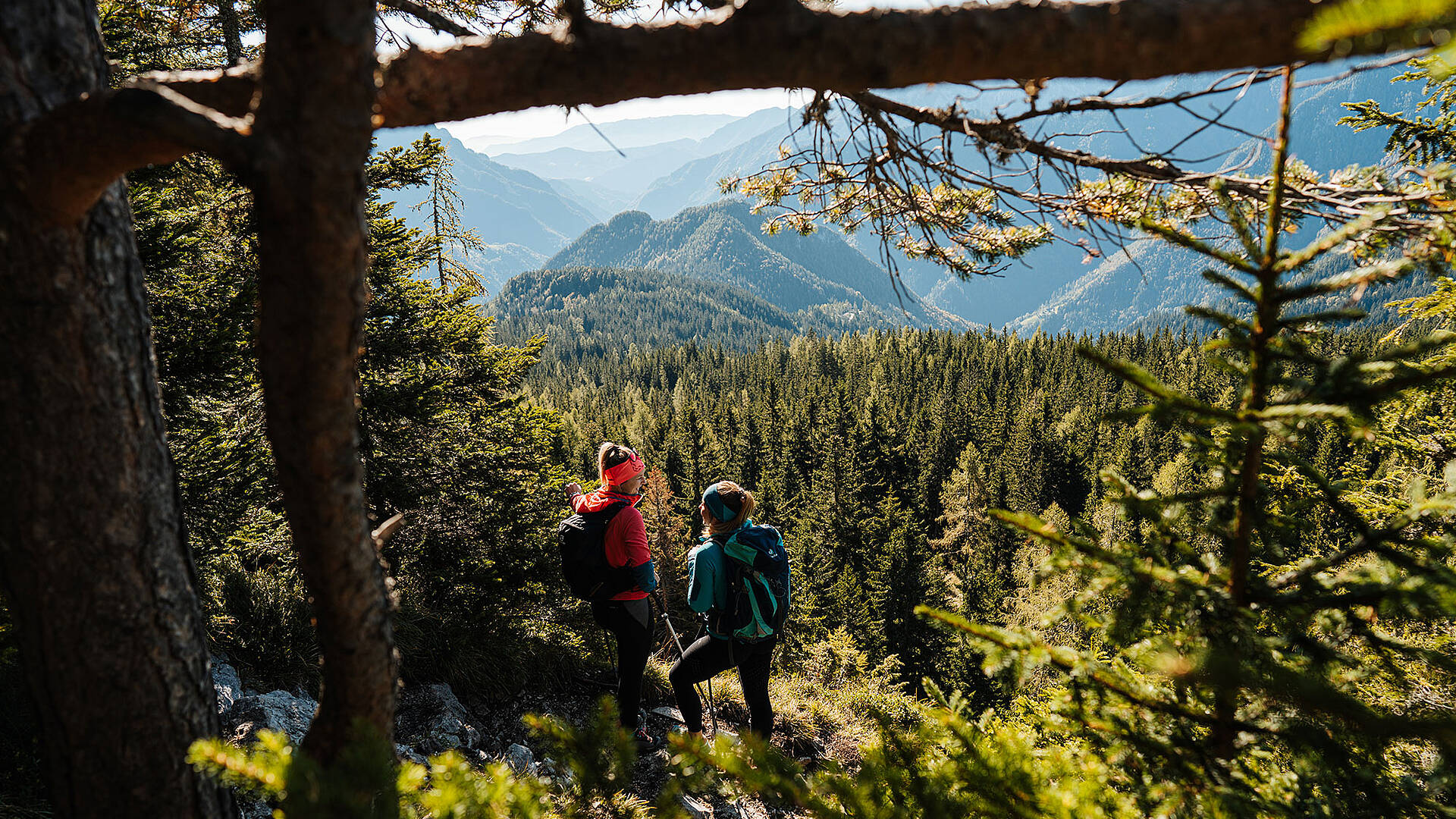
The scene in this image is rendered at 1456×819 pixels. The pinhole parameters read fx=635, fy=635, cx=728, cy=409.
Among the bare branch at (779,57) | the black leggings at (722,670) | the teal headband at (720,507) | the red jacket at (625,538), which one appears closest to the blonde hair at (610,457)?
the red jacket at (625,538)

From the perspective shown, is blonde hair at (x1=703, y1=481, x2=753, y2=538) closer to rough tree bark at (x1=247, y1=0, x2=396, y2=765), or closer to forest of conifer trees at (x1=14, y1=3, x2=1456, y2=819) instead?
forest of conifer trees at (x1=14, y1=3, x2=1456, y2=819)

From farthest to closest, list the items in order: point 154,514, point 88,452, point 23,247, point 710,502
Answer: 1. point 710,502
2. point 154,514
3. point 88,452
4. point 23,247

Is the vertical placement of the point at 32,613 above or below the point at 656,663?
above

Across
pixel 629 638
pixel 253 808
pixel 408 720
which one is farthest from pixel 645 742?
pixel 253 808

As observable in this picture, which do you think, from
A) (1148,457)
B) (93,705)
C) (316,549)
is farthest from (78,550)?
(1148,457)

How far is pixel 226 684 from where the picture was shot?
438 cm

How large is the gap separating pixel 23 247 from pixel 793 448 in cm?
4209

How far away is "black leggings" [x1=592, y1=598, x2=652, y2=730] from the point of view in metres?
4.26

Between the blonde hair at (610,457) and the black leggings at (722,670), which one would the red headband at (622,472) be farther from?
the black leggings at (722,670)

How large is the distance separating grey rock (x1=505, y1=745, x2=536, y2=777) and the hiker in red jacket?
0.92 m

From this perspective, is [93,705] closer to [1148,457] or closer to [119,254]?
[119,254]

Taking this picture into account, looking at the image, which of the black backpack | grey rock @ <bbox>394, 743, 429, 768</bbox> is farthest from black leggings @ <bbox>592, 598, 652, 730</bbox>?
grey rock @ <bbox>394, 743, 429, 768</bbox>

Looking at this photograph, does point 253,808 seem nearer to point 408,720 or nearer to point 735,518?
point 408,720

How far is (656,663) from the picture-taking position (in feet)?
24.3
